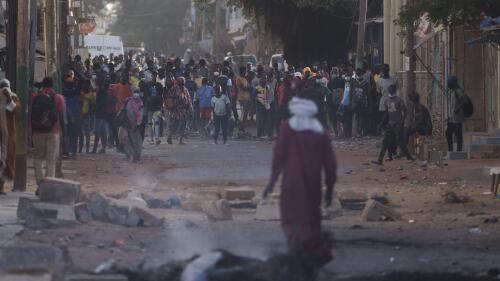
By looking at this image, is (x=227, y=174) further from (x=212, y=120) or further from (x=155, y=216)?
(x=212, y=120)

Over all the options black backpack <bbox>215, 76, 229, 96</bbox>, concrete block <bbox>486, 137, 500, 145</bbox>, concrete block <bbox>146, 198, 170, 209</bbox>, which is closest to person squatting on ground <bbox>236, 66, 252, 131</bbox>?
black backpack <bbox>215, 76, 229, 96</bbox>

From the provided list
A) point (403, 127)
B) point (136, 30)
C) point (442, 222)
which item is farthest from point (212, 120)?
point (136, 30)

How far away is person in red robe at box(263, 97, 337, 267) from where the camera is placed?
32.7ft

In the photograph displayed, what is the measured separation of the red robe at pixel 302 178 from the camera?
9.95 metres

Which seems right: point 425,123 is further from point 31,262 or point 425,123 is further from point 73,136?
point 31,262

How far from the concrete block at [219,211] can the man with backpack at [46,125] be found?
307 cm

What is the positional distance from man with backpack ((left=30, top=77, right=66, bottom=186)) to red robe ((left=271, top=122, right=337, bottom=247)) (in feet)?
27.1

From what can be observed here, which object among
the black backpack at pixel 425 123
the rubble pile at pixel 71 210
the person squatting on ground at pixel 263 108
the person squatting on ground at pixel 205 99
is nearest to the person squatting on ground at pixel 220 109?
the person squatting on ground at pixel 205 99

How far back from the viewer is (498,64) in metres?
27.5

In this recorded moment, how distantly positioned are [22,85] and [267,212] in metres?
4.74

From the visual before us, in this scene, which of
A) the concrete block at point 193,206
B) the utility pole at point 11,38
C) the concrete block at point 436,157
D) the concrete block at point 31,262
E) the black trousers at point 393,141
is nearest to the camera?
the concrete block at point 31,262

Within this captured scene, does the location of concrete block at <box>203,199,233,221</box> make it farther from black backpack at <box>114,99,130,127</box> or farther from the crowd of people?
black backpack at <box>114,99,130,127</box>

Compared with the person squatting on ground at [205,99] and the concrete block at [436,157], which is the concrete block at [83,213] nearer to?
the concrete block at [436,157]

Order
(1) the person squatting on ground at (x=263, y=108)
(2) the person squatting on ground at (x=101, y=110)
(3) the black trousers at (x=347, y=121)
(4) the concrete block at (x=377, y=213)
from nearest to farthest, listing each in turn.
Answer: (4) the concrete block at (x=377, y=213) → (2) the person squatting on ground at (x=101, y=110) → (3) the black trousers at (x=347, y=121) → (1) the person squatting on ground at (x=263, y=108)
